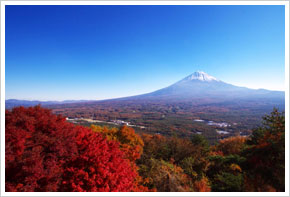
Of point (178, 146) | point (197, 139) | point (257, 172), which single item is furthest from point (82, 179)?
point (197, 139)

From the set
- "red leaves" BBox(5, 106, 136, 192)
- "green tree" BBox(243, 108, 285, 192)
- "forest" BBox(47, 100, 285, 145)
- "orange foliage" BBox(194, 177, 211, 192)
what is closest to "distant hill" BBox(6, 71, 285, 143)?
"forest" BBox(47, 100, 285, 145)

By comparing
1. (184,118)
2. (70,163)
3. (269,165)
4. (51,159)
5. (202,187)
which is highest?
(51,159)

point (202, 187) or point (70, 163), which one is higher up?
point (70, 163)

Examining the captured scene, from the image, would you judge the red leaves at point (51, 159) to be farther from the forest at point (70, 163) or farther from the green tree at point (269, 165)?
the green tree at point (269, 165)

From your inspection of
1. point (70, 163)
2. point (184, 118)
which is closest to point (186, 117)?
point (184, 118)

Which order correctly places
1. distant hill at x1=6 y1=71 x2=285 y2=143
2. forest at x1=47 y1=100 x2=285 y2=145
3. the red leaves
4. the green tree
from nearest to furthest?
1. the red leaves
2. the green tree
3. forest at x1=47 y1=100 x2=285 y2=145
4. distant hill at x1=6 y1=71 x2=285 y2=143

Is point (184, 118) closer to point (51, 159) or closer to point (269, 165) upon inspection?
point (269, 165)

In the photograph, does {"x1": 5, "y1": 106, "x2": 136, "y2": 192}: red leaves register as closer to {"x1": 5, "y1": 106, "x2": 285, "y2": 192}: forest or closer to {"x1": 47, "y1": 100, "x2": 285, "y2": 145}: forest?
{"x1": 5, "y1": 106, "x2": 285, "y2": 192}: forest

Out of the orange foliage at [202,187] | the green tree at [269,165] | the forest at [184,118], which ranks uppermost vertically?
the green tree at [269,165]

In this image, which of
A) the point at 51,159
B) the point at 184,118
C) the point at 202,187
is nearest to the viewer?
the point at 51,159

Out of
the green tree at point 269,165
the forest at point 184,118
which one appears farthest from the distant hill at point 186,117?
the green tree at point 269,165
